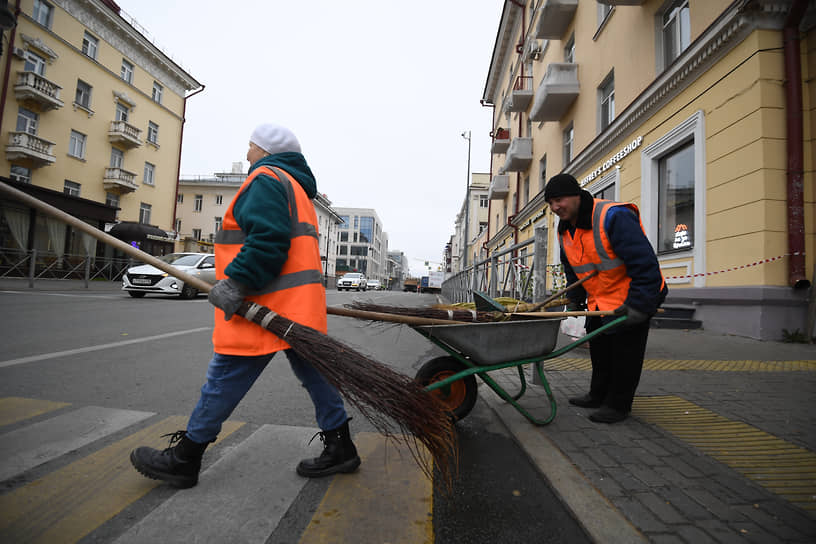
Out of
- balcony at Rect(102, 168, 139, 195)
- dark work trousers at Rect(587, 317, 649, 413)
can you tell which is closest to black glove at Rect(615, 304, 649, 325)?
dark work trousers at Rect(587, 317, 649, 413)

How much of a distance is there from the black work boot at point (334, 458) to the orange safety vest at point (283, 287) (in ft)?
1.84

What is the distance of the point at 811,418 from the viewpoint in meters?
2.90

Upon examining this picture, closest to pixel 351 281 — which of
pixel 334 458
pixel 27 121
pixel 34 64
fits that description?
pixel 27 121

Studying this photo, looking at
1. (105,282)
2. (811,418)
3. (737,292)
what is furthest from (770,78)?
(105,282)

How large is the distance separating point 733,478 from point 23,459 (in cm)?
356

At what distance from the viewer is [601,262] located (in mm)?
2941

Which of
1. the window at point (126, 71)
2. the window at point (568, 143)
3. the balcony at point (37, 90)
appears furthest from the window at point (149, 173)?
the window at point (568, 143)

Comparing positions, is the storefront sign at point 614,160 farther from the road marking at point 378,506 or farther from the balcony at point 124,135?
the balcony at point 124,135

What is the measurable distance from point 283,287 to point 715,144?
7.91 m

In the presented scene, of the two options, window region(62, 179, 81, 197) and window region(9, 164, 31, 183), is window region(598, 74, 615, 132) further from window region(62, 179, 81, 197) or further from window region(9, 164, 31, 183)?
window region(62, 179, 81, 197)

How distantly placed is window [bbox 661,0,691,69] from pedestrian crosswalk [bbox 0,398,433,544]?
9567 mm

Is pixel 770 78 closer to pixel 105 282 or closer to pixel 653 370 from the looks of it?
pixel 653 370

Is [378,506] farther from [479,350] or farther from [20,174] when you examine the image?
[20,174]

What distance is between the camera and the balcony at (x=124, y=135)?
25.4m
